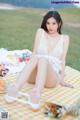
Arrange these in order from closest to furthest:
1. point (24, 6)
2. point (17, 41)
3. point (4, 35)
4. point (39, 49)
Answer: point (39, 49) → point (17, 41) → point (4, 35) → point (24, 6)

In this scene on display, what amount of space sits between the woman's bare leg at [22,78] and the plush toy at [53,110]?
0.25m

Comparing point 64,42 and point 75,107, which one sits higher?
point 64,42

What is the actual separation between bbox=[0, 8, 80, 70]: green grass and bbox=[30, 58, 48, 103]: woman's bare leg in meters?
1.34

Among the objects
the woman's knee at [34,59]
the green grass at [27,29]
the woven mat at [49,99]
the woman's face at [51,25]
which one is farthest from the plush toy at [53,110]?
the green grass at [27,29]

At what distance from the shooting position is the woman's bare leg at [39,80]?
247 centimetres

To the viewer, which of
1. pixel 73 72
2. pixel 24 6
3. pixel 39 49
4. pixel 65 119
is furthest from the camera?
pixel 24 6

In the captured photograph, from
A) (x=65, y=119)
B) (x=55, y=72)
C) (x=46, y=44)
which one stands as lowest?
(x=65, y=119)

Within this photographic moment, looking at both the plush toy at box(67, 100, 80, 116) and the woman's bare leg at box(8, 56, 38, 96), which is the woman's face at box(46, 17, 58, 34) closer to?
the woman's bare leg at box(8, 56, 38, 96)

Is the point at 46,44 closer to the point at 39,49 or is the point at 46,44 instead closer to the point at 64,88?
the point at 39,49

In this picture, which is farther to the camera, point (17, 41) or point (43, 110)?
point (17, 41)

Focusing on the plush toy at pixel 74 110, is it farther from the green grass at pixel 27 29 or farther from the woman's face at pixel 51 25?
the green grass at pixel 27 29

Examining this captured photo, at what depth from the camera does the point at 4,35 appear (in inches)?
201

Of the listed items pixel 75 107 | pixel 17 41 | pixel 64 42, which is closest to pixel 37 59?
pixel 64 42

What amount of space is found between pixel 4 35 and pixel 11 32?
0.26 m
